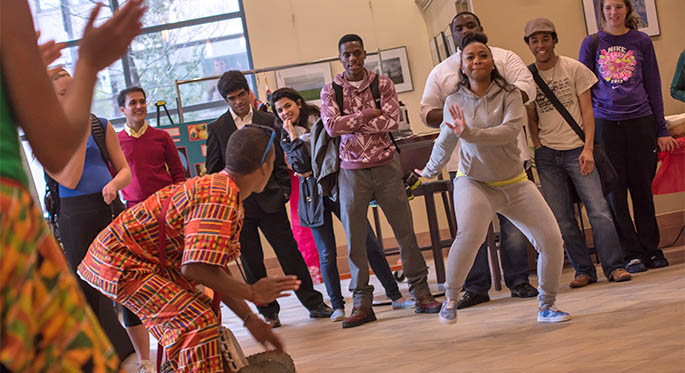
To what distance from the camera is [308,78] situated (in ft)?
25.1

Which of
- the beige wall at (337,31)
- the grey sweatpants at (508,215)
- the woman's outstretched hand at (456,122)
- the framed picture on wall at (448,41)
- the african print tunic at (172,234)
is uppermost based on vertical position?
the beige wall at (337,31)

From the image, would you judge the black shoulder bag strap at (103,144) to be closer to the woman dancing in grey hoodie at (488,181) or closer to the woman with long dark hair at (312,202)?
the woman with long dark hair at (312,202)

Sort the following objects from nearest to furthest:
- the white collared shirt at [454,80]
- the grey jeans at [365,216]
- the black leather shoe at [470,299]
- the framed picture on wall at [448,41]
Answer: the white collared shirt at [454,80], the grey jeans at [365,216], the black leather shoe at [470,299], the framed picture on wall at [448,41]

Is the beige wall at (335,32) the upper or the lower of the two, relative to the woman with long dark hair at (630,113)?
upper

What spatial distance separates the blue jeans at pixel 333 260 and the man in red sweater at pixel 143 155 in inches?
36.6

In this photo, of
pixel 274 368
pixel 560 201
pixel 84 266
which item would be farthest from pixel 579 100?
pixel 84 266

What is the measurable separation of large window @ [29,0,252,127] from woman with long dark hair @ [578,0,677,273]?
15.2 feet

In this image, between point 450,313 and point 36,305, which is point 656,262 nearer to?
point 450,313

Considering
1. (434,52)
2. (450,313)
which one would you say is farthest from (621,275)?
(434,52)

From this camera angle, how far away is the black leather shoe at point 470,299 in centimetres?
396

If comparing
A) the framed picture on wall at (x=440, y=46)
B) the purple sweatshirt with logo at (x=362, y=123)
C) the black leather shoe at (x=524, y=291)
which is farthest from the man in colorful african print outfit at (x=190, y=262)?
the framed picture on wall at (x=440, y=46)

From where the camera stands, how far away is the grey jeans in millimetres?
3857

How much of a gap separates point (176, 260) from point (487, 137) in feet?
Result: 4.88

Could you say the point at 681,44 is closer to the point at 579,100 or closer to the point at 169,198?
the point at 579,100
